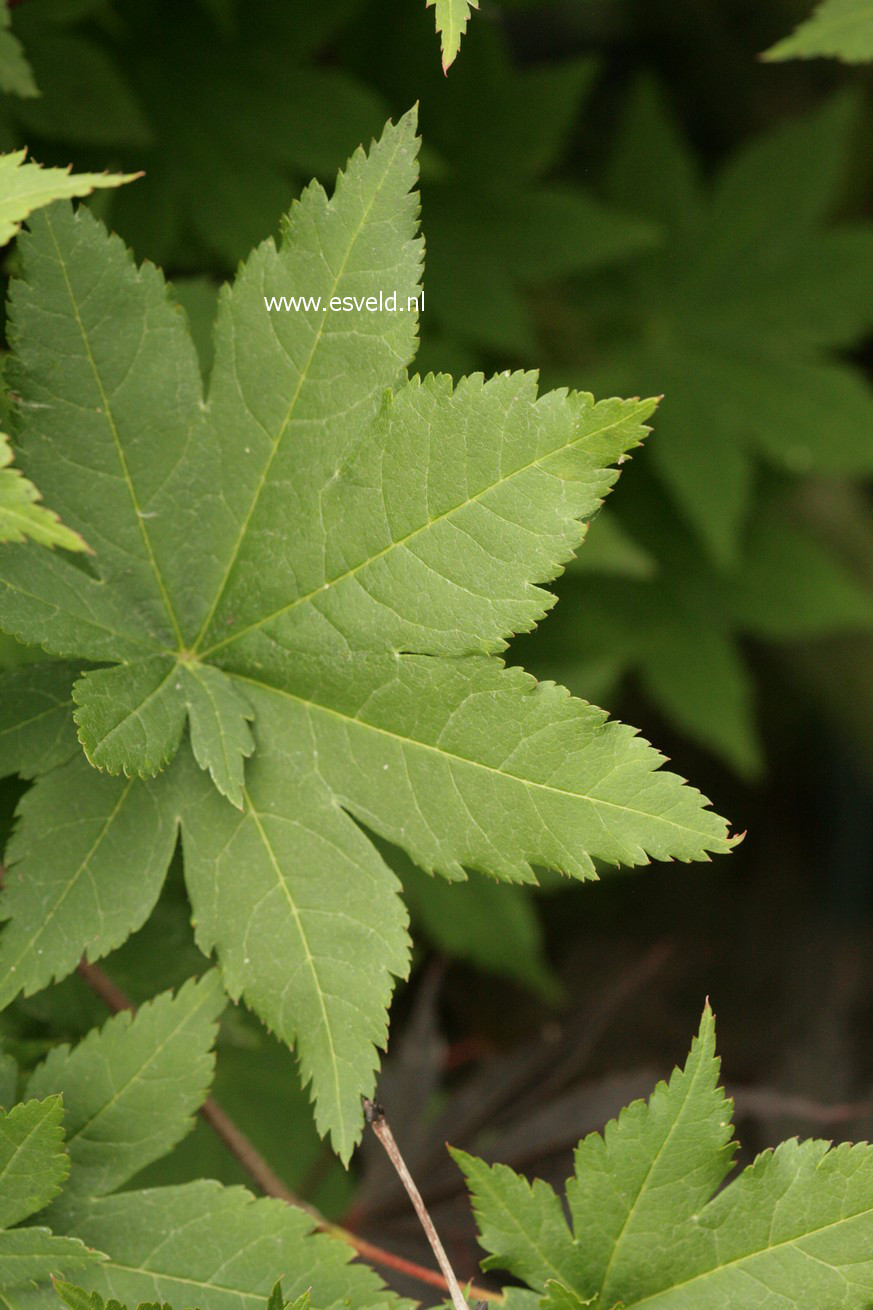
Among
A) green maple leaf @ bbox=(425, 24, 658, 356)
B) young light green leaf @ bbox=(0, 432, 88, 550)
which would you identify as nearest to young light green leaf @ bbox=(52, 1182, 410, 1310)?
young light green leaf @ bbox=(0, 432, 88, 550)

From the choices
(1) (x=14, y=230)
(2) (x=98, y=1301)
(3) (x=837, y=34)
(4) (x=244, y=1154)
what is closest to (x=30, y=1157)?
(2) (x=98, y=1301)

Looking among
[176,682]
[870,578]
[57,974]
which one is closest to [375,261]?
[176,682]

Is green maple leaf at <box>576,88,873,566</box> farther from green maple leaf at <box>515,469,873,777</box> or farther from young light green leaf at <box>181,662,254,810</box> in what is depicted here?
young light green leaf at <box>181,662,254,810</box>

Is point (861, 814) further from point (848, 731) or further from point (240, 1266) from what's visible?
point (240, 1266)

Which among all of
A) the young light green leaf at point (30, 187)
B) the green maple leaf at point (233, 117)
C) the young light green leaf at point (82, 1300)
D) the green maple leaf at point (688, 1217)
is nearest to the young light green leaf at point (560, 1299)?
the green maple leaf at point (688, 1217)

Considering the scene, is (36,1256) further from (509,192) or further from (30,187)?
(509,192)
